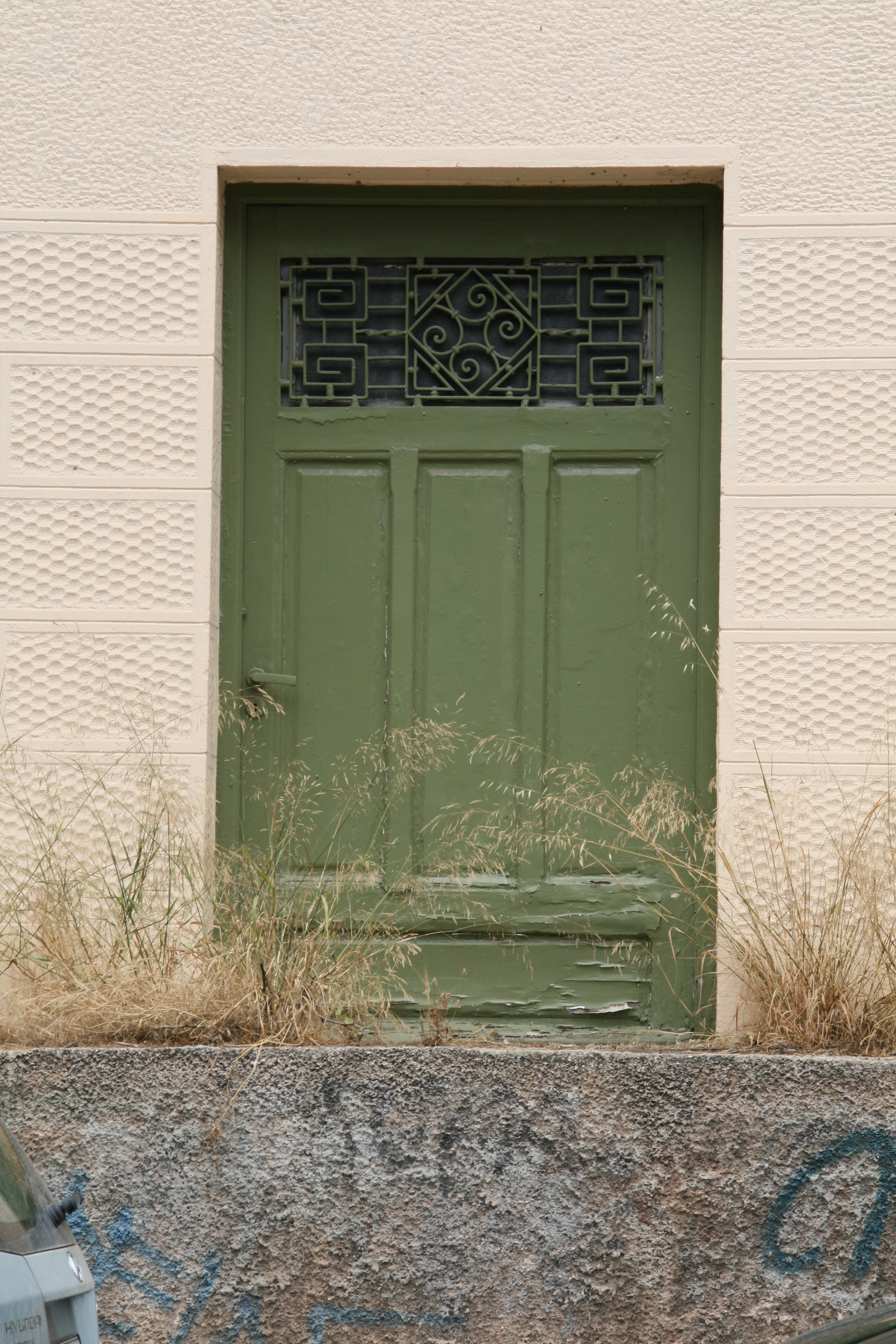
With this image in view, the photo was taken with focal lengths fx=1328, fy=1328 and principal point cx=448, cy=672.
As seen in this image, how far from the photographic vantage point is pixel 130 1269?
3.32 metres

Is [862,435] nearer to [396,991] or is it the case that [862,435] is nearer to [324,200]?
[324,200]

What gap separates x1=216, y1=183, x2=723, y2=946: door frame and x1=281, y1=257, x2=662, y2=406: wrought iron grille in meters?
0.17

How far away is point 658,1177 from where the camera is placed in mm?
3330

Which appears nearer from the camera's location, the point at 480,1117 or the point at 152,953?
the point at 480,1117

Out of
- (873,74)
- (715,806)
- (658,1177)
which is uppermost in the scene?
(873,74)

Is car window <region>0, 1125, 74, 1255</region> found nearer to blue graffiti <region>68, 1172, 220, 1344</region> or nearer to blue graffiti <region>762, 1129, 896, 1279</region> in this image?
blue graffiti <region>68, 1172, 220, 1344</region>

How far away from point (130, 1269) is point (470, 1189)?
34.3 inches

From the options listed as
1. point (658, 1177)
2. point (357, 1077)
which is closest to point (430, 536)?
point (357, 1077)

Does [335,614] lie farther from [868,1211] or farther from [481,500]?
[868,1211]

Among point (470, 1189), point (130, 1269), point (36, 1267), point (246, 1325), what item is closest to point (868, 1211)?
point (470, 1189)

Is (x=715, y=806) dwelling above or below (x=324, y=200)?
below

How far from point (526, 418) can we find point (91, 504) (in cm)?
148

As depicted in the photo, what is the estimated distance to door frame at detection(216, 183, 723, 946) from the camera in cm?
446

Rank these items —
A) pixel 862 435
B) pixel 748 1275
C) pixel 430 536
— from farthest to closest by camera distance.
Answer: pixel 430 536 → pixel 862 435 → pixel 748 1275
